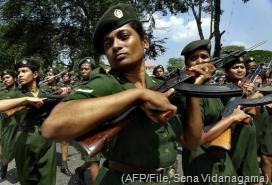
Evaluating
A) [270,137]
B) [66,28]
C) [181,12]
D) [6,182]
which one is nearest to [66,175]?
[6,182]

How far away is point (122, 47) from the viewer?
217 cm

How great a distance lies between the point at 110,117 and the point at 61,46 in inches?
861

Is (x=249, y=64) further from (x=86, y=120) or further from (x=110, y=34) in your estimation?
(x=86, y=120)

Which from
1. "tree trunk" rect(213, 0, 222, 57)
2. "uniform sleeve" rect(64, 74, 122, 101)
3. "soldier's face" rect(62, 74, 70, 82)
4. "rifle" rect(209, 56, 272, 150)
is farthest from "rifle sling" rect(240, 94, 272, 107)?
"tree trunk" rect(213, 0, 222, 57)

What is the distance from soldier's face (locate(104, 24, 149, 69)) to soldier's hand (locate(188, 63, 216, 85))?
1.45 feet

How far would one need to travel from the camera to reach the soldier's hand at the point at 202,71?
2.53m

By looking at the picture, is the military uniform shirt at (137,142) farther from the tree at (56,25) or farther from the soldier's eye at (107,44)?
the tree at (56,25)

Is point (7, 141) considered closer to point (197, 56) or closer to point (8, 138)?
point (8, 138)

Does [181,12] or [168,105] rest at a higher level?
[181,12]

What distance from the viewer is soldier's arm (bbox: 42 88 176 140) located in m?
1.79

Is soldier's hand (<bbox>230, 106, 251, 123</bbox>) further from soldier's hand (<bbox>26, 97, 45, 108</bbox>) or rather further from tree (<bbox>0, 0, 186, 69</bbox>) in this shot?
tree (<bbox>0, 0, 186, 69</bbox>)

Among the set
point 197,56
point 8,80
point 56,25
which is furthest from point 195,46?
point 56,25

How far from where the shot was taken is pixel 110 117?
6.16ft

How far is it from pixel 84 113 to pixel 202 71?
100 cm
